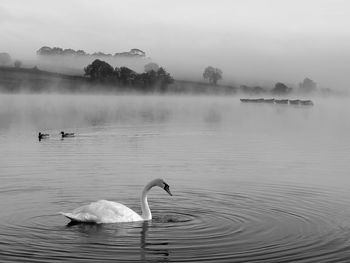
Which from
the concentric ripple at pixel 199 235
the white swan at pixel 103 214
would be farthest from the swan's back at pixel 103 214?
the concentric ripple at pixel 199 235

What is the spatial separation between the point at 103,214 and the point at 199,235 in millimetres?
3633

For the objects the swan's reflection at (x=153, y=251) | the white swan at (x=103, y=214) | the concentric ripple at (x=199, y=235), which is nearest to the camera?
the swan's reflection at (x=153, y=251)

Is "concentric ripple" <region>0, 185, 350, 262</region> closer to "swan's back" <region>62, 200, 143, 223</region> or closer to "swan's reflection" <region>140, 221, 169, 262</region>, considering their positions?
"swan's reflection" <region>140, 221, 169, 262</region>

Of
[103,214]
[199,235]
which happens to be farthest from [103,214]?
[199,235]

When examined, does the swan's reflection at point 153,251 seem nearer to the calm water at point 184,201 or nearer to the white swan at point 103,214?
the calm water at point 184,201

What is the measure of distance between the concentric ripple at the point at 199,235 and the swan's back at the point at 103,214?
258mm

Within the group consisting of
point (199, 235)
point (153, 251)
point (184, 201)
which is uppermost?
point (184, 201)

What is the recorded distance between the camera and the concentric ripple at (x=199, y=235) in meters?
19.3

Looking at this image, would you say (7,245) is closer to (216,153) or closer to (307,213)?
(307,213)

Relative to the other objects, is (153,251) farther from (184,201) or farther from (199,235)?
(184,201)

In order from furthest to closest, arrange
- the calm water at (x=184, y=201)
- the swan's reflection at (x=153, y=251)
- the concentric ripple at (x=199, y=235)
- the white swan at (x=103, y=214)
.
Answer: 1. the white swan at (x=103, y=214)
2. the calm water at (x=184, y=201)
3. the concentric ripple at (x=199, y=235)
4. the swan's reflection at (x=153, y=251)

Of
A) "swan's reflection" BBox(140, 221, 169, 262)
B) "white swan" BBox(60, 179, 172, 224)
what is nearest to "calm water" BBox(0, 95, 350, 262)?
"swan's reflection" BBox(140, 221, 169, 262)

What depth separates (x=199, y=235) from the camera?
21625mm

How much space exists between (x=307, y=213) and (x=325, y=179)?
31.7 feet
